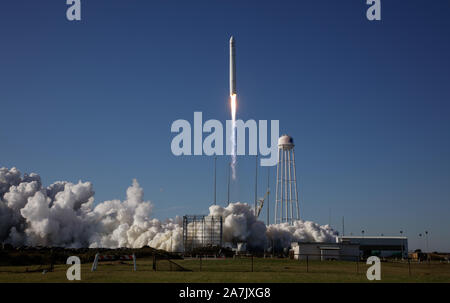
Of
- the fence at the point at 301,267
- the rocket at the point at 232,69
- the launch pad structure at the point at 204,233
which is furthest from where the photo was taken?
the launch pad structure at the point at 204,233

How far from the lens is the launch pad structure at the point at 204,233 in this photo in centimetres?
11381

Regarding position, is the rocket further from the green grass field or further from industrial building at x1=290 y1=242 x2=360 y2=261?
the green grass field

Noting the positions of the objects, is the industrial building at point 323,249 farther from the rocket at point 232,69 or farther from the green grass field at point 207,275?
the green grass field at point 207,275

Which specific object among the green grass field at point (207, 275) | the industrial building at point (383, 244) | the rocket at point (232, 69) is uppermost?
the rocket at point (232, 69)

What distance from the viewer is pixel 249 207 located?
13150 cm

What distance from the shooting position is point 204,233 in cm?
11612

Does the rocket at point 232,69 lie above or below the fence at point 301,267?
above

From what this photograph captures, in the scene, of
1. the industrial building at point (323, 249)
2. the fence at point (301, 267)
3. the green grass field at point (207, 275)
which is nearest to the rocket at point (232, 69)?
the fence at point (301, 267)

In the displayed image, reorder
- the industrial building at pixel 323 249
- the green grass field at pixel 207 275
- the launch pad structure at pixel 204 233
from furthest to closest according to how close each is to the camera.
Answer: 1. the launch pad structure at pixel 204 233
2. the industrial building at pixel 323 249
3. the green grass field at pixel 207 275

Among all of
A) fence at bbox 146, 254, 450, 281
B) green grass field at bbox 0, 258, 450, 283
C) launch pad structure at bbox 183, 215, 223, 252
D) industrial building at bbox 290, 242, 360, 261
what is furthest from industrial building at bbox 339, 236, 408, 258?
green grass field at bbox 0, 258, 450, 283

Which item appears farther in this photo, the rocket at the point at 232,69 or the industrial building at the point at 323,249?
the industrial building at the point at 323,249

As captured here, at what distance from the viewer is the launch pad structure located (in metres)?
114
